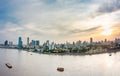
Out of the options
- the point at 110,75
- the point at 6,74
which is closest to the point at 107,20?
the point at 110,75

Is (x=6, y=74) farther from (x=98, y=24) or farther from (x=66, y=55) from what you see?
(x=66, y=55)

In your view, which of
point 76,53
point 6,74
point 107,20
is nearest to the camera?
point 107,20

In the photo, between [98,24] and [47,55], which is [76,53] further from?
[98,24]

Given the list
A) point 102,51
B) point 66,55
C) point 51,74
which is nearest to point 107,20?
point 51,74

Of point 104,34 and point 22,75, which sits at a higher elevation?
point 104,34

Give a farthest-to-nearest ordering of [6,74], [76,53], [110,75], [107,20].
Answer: [76,53]
[110,75]
[6,74]
[107,20]

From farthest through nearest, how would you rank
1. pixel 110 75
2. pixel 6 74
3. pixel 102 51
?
pixel 102 51
pixel 110 75
pixel 6 74

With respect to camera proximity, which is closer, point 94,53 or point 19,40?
point 19,40

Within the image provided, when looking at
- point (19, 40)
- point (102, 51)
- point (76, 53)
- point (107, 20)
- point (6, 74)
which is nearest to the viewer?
point (107, 20)

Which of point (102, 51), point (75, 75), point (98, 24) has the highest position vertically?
point (98, 24)
